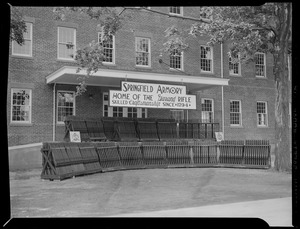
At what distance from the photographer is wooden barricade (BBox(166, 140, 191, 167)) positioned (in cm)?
1788

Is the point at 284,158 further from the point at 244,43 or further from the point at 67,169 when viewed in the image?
the point at 67,169

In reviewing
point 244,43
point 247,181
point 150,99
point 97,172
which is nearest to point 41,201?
point 97,172

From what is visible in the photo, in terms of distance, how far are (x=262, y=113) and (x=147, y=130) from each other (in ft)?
34.1

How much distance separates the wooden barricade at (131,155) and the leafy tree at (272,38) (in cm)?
565

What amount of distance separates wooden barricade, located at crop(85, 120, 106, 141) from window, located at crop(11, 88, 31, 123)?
3.11m

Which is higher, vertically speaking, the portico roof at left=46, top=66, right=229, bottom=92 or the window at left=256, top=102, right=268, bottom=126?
the portico roof at left=46, top=66, right=229, bottom=92

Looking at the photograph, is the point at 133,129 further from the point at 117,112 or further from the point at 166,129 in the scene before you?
the point at 166,129

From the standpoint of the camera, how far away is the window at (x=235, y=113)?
2698cm


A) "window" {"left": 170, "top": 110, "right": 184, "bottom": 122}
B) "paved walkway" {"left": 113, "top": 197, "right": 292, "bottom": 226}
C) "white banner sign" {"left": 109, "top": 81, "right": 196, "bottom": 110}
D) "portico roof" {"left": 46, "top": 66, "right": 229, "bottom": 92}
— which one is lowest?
"paved walkway" {"left": 113, "top": 197, "right": 292, "bottom": 226}

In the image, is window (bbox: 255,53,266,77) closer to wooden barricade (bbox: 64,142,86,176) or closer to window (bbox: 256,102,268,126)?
window (bbox: 256,102,268,126)

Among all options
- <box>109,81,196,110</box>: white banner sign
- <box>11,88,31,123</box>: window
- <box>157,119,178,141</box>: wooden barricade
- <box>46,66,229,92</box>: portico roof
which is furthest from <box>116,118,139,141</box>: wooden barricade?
<box>11,88,31,123</box>: window

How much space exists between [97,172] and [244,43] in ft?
26.6

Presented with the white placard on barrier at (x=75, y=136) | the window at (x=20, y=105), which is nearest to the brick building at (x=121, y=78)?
the window at (x=20, y=105)

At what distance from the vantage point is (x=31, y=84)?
20203mm
